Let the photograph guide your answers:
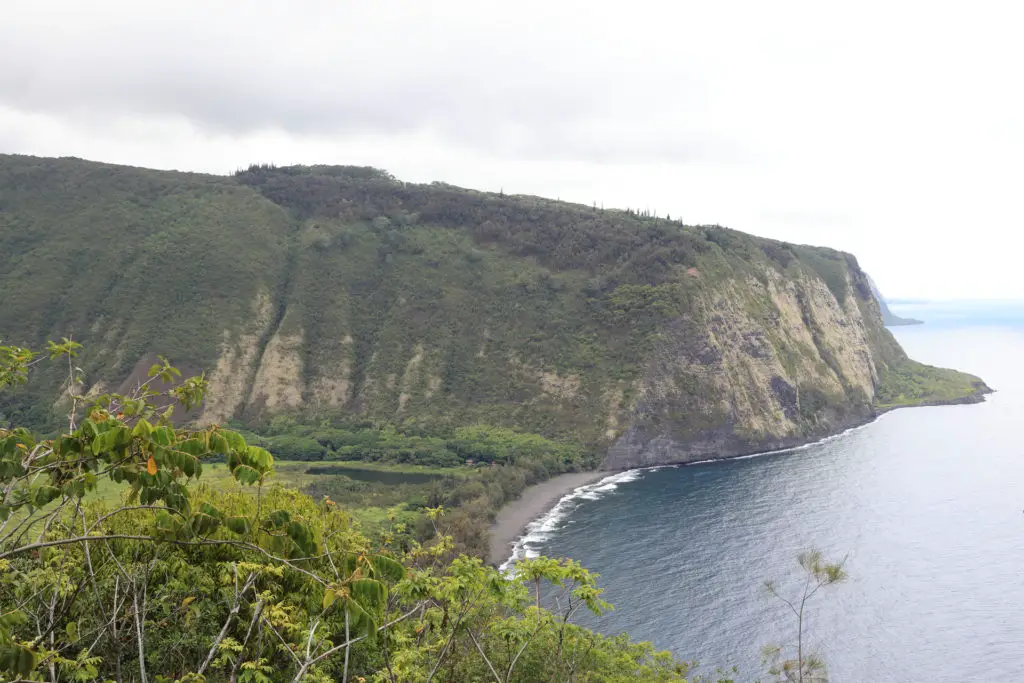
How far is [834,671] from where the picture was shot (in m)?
45.4

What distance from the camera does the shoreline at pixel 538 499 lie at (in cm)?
7138

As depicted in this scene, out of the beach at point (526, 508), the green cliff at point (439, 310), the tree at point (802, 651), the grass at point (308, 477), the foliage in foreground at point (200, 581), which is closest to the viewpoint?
the foliage in foreground at point (200, 581)

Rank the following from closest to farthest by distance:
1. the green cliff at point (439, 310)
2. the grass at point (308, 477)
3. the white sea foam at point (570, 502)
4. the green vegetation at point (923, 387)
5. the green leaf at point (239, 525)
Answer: the green leaf at point (239, 525) < the white sea foam at point (570, 502) < the grass at point (308, 477) < the green cliff at point (439, 310) < the green vegetation at point (923, 387)

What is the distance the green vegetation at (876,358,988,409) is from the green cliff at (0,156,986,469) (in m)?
0.97

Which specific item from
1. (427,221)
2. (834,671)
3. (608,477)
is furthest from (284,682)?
(427,221)

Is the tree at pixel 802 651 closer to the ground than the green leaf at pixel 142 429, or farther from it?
closer to the ground

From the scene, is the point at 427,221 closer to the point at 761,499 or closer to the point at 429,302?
the point at 429,302

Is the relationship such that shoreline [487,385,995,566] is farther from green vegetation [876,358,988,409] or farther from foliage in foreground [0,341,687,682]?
foliage in foreground [0,341,687,682]

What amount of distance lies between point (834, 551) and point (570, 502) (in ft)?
99.5

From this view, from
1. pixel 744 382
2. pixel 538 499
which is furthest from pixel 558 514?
pixel 744 382

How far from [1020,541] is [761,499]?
83.0 feet

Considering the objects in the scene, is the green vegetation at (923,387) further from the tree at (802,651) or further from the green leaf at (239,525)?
the green leaf at (239,525)

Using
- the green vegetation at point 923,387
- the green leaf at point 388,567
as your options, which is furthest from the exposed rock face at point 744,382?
the green leaf at point 388,567

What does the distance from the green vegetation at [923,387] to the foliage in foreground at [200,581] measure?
483 feet
